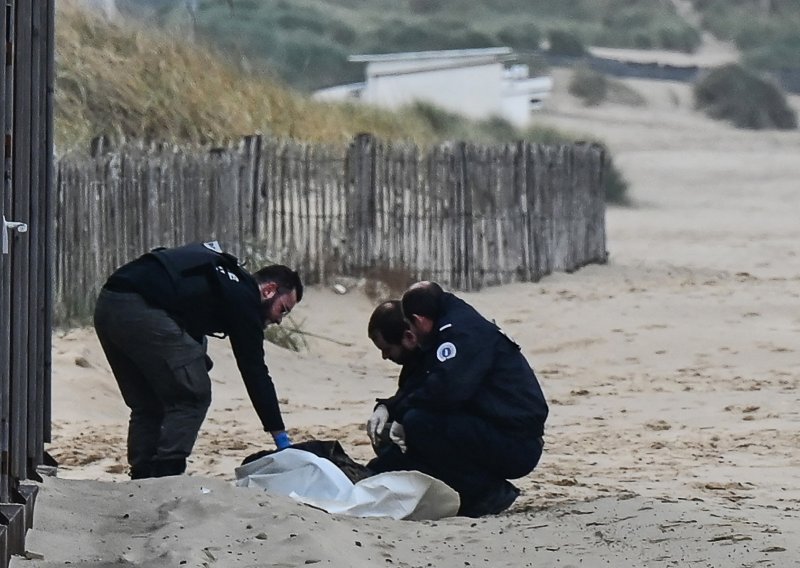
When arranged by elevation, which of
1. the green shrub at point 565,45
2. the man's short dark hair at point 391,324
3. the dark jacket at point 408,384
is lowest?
the dark jacket at point 408,384

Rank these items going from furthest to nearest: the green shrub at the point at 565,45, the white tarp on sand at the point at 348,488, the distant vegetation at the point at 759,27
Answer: the green shrub at the point at 565,45 < the distant vegetation at the point at 759,27 < the white tarp on sand at the point at 348,488

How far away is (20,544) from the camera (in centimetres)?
471

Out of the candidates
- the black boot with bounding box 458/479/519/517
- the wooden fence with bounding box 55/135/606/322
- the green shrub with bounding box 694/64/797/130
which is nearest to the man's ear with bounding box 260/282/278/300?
the black boot with bounding box 458/479/519/517

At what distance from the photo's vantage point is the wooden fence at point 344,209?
1094cm

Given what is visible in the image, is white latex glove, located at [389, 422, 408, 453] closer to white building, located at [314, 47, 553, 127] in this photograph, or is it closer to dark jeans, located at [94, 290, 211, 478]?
dark jeans, located at [94, 290, 211, 478]

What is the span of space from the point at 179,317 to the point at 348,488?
984mm

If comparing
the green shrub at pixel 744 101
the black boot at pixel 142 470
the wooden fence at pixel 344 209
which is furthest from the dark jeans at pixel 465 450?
the green shrub at pixel 744 101

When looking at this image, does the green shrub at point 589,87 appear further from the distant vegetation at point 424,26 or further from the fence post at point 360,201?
the fence post at point 360,201

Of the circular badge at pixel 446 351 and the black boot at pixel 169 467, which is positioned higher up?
the circular badge at pixel 446 351

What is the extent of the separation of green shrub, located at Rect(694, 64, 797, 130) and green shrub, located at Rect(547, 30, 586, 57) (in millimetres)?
11337

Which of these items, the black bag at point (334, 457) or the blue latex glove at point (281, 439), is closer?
the blue latex glove at point (281, 439)

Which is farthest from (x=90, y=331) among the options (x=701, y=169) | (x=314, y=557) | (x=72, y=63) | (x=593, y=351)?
(x=701, y=169)

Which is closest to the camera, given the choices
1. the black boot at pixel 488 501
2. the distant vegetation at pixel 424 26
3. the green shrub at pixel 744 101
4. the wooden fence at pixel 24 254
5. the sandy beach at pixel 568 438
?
the wooden fence at pixel 24 254

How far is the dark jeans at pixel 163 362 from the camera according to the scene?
6.39 metres
